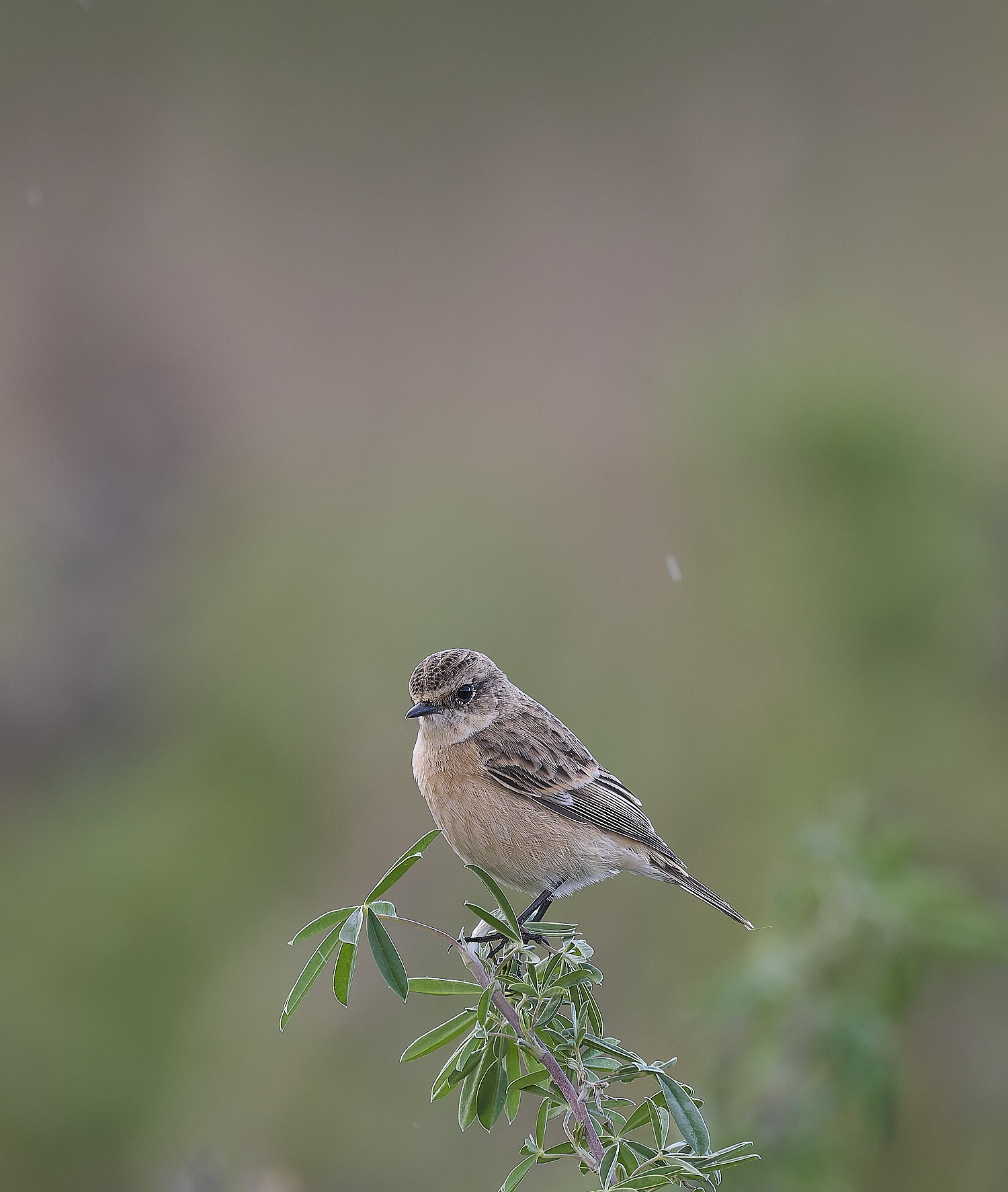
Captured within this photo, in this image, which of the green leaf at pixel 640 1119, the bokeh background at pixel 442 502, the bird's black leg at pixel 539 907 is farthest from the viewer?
the bokeh background at pixel 442 502

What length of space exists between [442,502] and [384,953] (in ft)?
33.8

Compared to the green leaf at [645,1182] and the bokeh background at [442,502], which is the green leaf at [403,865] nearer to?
the green leaf at [645,1182]

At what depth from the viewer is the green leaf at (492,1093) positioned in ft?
6.14

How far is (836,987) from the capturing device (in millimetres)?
3643

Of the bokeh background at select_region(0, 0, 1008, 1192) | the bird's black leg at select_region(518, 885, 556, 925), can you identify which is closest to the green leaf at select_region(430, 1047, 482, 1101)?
the bird's black leg at select_region(518, 885, 556, 925)

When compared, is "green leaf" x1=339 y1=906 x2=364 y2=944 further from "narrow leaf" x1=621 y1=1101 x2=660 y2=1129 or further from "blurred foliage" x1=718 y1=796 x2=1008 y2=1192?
"blurred foliage" x1=718 y1=796 x2=1008 y2=1192

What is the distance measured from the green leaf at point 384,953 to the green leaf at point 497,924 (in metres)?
0.15

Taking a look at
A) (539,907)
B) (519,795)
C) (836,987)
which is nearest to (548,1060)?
(539,907)

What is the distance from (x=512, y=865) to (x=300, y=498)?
10.6 meters

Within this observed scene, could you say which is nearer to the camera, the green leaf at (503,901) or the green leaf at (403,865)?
the green leaf at (403,865)

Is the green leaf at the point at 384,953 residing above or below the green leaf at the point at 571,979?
above

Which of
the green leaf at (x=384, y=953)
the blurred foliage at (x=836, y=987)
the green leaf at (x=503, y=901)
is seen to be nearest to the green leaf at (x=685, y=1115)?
the green leaf at (x=503, y=901)

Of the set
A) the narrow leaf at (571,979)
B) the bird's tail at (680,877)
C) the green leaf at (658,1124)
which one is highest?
the narrow leaf at (571,979)

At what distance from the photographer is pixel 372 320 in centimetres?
1711
